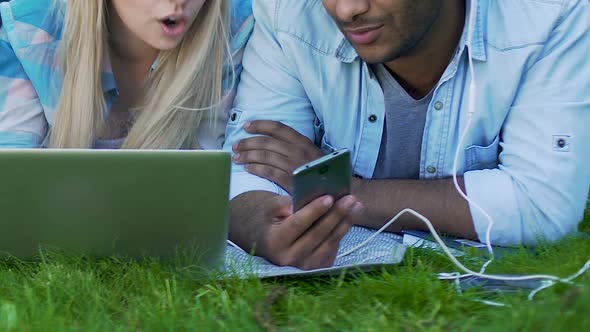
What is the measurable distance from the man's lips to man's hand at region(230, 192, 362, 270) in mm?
557

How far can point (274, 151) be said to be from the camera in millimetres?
3307

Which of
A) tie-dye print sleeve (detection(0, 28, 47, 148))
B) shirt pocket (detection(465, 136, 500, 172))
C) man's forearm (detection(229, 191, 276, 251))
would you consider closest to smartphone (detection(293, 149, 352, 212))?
man's forearm (detection(229, 191, 276, 251))

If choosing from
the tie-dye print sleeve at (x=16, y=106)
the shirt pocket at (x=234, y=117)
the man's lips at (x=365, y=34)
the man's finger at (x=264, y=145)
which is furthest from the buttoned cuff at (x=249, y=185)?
the tie-dye print sleeve at (x=16, y=106)

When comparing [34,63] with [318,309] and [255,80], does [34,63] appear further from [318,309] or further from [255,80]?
[318,309]

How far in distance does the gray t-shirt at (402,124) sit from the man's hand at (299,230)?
0.58m

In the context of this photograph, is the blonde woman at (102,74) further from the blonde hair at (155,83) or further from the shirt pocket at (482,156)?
the shirt pocket at (482,156)

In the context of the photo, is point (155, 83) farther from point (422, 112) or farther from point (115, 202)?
point (115, 202)

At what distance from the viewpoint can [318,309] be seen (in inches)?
95.3

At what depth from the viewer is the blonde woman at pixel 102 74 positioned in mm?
3381

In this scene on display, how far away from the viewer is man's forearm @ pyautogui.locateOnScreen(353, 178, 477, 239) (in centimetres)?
311

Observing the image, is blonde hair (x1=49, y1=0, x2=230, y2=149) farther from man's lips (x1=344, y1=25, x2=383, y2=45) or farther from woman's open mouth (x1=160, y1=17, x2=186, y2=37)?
man's lips (x1=344, y1=25, x2=383, y2=45)

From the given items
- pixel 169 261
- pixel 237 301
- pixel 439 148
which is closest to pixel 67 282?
pixel 169 261

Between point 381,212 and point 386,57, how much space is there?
1.61ft

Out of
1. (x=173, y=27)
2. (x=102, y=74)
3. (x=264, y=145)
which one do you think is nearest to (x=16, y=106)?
(x=102, y=74)
